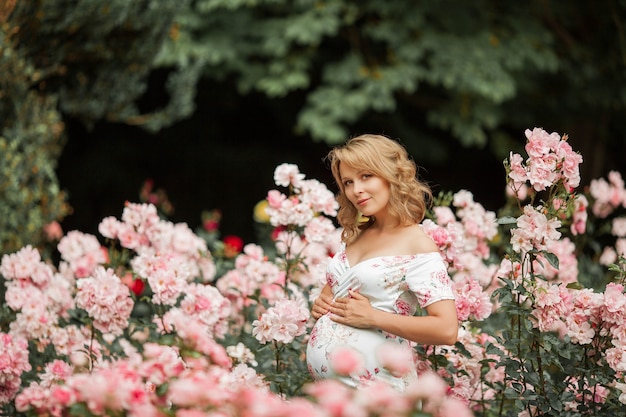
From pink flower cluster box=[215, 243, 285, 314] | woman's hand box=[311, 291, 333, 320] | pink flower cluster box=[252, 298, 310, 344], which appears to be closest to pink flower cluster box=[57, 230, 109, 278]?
pink flower cluster box=[215, 243, 285, 314]

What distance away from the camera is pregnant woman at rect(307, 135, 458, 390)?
2.66m

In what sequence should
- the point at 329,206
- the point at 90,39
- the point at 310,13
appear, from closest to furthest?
the point at 329,206, the point at 90,39, the point at 310,13

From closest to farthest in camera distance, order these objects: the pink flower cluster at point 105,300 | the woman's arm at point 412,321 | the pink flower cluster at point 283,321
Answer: the woman's arm at point 412,321, the pink flower cluster at point 283,321, the pink flower cluster at point 105,300

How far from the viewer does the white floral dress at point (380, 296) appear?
2684 millimetres

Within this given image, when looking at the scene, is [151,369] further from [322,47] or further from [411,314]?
[322,47]

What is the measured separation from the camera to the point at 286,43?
995 centimetres

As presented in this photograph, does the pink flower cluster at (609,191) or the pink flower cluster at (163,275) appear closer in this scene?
the pink flower cluster at (163,275)

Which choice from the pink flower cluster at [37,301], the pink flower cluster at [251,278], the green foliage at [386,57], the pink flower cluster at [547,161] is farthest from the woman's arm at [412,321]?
the green foliage at [386,57]

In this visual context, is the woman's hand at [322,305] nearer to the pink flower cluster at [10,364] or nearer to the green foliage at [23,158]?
the pink flower cluster at [10,364]

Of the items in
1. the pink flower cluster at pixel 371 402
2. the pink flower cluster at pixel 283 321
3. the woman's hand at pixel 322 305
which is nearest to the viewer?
the pink flower cluster at pixel 371 402

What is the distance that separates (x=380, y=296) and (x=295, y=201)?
0.97m

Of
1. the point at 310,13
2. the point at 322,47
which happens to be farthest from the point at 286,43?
the point at 322,47

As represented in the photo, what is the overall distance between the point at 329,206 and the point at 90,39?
3.64m

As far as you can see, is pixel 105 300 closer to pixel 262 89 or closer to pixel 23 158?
pixel 23 158
